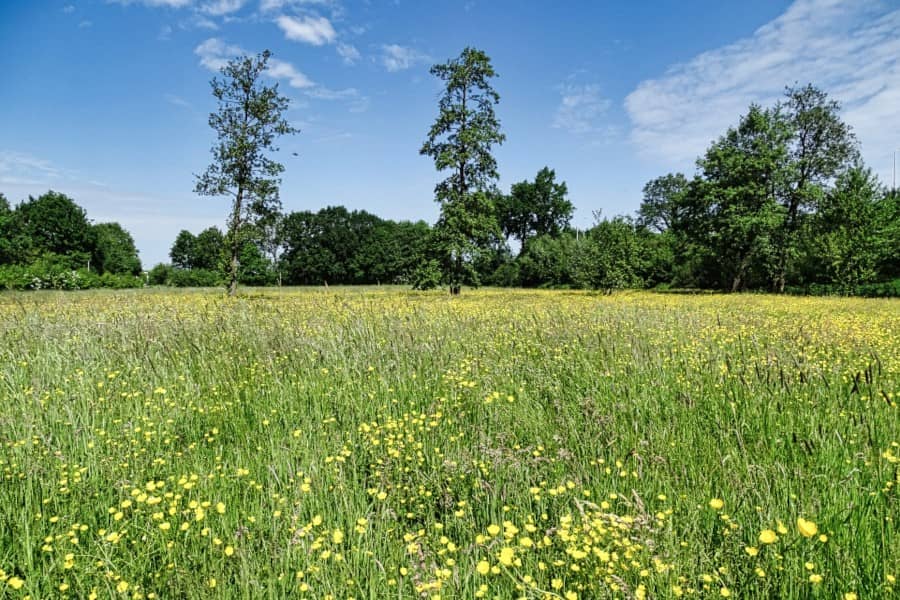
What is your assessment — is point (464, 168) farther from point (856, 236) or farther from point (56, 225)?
point (56, 225)

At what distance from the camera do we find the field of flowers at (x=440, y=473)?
1.87 m

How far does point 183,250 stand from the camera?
102 m

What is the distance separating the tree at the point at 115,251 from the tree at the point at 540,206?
61.2 m

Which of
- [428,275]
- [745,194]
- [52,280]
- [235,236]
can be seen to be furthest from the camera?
[745,194]

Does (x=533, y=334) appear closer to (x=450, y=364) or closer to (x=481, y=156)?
(x=450, y=364)

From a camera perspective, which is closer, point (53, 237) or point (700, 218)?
point (700, 218)

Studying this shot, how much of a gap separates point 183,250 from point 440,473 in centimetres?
12039

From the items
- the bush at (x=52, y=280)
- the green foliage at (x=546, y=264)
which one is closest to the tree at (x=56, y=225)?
the bush at (x=52, y=280)

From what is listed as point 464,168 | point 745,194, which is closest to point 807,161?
point 745,194

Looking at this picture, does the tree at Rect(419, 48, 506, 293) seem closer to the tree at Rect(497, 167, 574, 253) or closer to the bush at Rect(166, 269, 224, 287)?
the tree at Rect(497, 167, 574, 253)

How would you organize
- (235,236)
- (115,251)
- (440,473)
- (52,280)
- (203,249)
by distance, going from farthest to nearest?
(203,249), (115,251), (235,236), (52,280), (440,473)

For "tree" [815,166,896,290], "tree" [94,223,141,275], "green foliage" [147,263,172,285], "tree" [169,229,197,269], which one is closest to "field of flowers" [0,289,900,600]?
"tree" [815,166,896,290]

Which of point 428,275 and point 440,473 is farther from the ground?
Answer: point 428,275

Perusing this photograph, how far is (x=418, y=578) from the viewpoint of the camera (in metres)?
1.78
